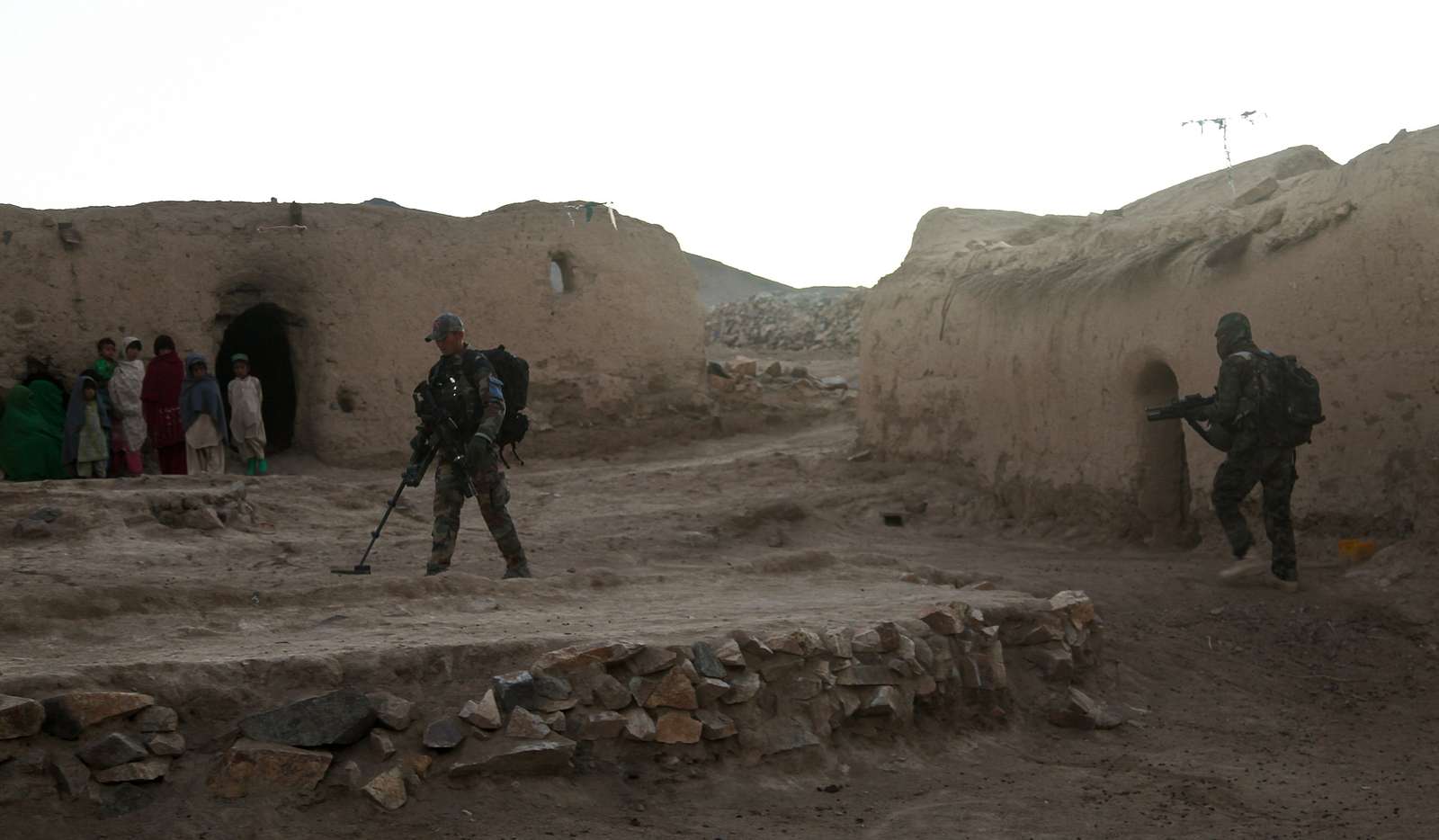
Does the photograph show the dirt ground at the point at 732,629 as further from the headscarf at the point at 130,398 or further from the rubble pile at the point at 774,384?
the rubble pile at the point at 774,384

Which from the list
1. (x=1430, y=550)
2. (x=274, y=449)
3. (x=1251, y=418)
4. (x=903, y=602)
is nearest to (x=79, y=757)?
(x=903, y=602)

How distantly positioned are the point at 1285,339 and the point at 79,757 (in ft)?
20.3

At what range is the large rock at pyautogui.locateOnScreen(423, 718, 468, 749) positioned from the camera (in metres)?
4.13

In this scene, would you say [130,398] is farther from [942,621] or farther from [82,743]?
[942,621]

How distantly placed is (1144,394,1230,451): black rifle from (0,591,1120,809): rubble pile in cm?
179

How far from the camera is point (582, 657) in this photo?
4.53 metres

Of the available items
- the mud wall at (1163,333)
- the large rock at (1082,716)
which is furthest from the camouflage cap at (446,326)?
the mud wall at (1163,333)

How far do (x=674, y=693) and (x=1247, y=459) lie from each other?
148 inches

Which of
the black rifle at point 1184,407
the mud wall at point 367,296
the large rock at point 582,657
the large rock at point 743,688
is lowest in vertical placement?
the large rock at point 743,688

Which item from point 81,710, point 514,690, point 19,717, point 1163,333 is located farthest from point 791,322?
point 19,717

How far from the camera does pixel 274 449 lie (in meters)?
13.4

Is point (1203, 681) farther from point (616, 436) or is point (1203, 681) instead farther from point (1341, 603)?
point (616, 436)

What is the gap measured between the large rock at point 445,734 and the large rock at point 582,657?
35 cm

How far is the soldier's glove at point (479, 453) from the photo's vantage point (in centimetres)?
652
